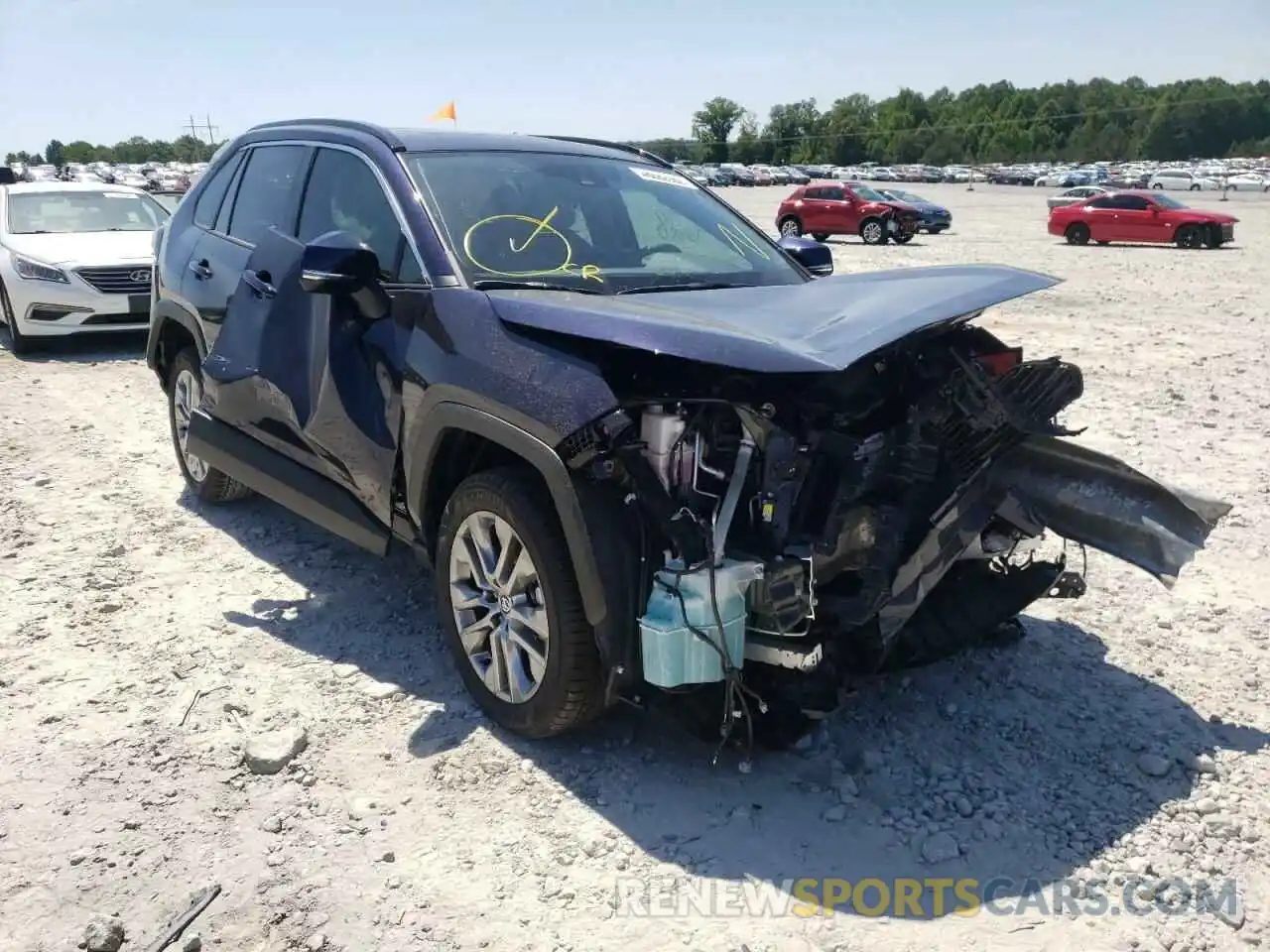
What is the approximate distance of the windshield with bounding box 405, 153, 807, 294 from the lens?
3.73 metres

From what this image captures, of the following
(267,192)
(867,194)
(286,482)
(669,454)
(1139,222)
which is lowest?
(286,482)

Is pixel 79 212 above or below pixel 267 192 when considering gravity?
above

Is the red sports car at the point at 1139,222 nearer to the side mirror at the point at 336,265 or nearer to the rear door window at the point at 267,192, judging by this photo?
the rear door window at the point at 267,192

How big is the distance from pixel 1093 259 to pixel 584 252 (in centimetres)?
2077

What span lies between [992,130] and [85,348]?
12719cm

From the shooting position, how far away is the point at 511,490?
323 centimetres

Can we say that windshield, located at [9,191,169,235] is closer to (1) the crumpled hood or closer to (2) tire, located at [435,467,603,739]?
(2) tire, located at [435,467,603,739]

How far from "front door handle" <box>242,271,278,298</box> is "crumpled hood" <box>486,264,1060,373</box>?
136 cm

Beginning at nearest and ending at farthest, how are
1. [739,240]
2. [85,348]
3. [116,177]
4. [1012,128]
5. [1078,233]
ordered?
[739,240] < [85,348] < [1078,233] < [116,177] < [1012,128]

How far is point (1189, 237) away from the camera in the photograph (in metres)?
24.9

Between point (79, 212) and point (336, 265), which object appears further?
point (79, 212)

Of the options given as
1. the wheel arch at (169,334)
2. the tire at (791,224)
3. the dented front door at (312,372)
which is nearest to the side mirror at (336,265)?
the dented front door at (312,372)

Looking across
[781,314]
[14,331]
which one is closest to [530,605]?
[781,314]

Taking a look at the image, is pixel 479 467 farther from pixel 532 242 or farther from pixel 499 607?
pixel 532 242
